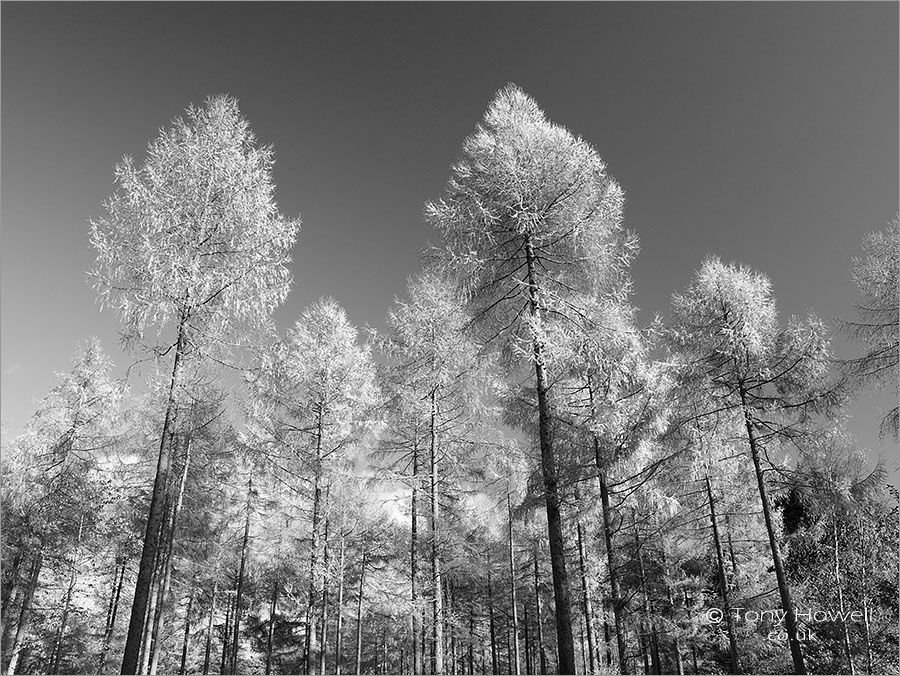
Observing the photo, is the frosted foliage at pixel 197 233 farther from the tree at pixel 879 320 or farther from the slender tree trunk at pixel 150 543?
the tree at pixel 879 320

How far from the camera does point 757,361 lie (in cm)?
1111

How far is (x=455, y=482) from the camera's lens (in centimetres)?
1460

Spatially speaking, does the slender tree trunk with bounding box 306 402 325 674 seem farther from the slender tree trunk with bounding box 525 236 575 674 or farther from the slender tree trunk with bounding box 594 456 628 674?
the slender tree trunk with bounding box 525 236 575 674

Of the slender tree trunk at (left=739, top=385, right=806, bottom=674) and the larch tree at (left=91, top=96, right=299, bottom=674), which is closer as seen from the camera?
the larch tree at (left=91, top=96, right=299, bottom=674)

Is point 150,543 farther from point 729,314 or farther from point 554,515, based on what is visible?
point 729,314

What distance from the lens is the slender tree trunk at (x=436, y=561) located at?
1111 centimetres

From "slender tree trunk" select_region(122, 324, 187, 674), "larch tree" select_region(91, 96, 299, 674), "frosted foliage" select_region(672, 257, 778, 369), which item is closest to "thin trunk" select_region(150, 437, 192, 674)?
"slender tree trunk" select_region(122, 324, 187, 674)

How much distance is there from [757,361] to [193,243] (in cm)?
1172

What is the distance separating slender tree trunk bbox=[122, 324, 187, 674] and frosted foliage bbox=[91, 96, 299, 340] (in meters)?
0.65

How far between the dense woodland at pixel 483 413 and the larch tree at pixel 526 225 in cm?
5

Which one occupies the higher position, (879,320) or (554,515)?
(879,320)

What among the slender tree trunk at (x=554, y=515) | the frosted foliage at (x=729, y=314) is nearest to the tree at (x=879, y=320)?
the frosted foliage at (x=729, y=314)

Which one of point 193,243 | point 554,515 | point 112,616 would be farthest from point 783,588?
point 112,616

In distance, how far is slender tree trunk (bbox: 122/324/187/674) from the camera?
24.1 feet
